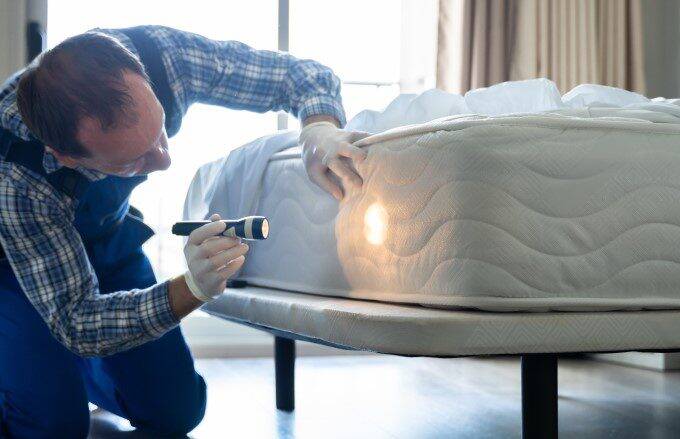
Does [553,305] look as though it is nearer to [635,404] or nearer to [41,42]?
[635,404]

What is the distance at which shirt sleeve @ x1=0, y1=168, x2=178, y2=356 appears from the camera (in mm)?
1221

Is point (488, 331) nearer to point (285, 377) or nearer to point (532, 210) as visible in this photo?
point (532, 210)

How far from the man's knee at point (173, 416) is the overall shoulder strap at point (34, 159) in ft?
1.60

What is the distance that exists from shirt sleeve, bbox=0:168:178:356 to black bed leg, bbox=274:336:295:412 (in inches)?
22.7

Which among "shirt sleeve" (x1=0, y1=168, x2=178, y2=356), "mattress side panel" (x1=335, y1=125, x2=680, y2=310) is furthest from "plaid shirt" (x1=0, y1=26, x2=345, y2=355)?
"mattress side panel" (x1=335, y1=125, x2=680, y2=310)

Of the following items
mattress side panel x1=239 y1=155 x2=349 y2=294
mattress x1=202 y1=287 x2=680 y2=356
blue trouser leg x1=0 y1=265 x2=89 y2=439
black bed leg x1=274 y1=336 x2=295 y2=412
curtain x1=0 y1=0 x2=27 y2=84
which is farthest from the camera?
curtain x1=0 y1=0 x2=27 y2=84

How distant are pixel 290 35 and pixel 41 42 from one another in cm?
91

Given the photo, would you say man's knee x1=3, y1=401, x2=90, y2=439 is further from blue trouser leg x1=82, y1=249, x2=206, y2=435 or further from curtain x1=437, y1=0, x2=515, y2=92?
curtain x1=437, y1=0, x2=515, y2=92

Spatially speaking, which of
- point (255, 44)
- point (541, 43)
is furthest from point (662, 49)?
point (255, 44)

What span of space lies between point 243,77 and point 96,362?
662mm

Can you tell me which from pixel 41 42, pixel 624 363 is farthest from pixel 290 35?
pixel 624 363

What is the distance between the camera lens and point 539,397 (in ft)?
3.14

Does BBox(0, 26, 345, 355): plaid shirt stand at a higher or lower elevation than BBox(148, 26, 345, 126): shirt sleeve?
lower

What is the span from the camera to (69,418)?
1422 millimetres
